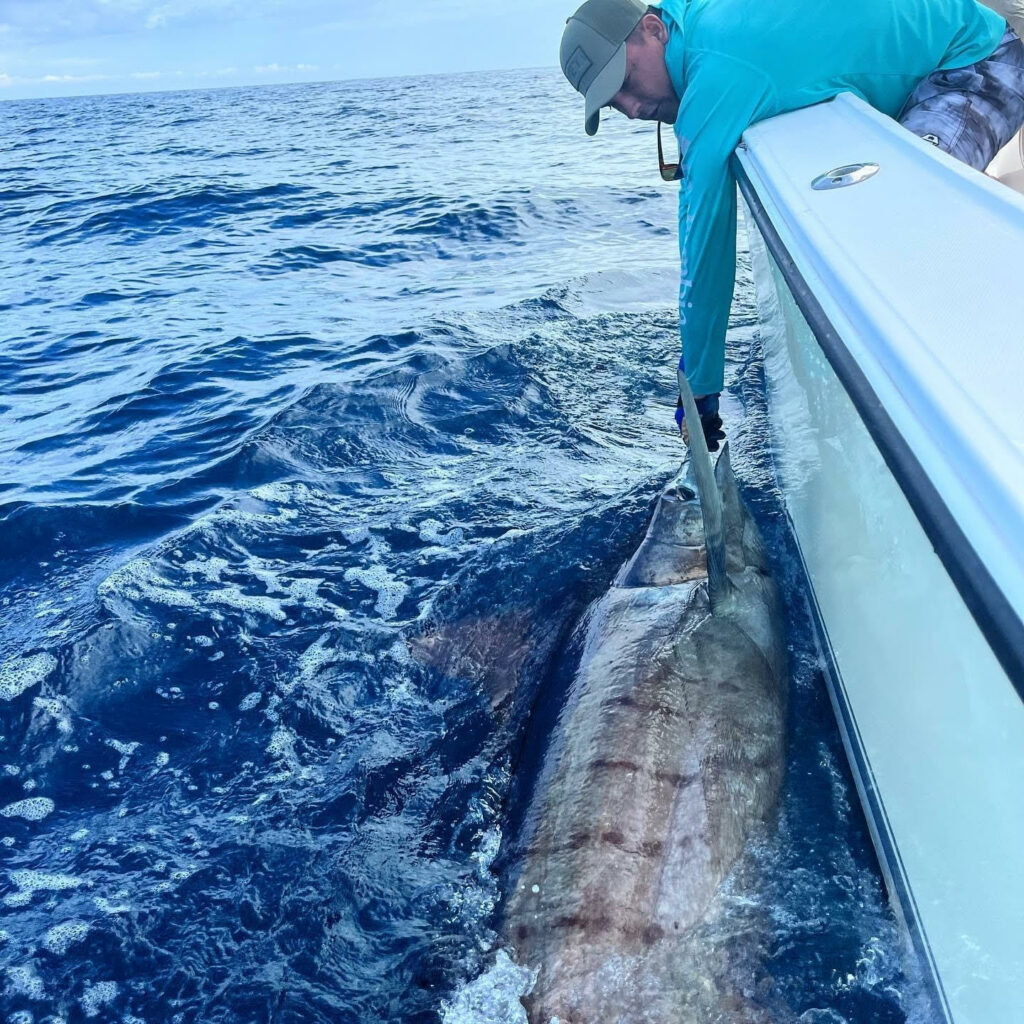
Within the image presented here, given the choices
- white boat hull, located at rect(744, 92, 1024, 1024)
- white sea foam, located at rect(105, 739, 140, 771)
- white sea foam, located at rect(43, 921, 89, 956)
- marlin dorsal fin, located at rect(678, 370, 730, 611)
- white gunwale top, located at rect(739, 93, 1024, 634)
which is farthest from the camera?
white sea foam, located at rect(105, 739, 140, 771)

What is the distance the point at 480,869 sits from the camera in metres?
2.28

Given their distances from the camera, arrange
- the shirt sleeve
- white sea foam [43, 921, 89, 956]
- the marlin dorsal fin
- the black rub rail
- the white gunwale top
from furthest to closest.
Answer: the shirt sleeve < the marlin dorsal fin < white sea foam [43, 921, 89, 956] < the white gunwale top < the black rub rail

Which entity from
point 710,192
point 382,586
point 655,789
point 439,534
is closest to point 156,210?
point 439,534

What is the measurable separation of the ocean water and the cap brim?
1557 millimetres

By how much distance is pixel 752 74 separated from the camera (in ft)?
9.77

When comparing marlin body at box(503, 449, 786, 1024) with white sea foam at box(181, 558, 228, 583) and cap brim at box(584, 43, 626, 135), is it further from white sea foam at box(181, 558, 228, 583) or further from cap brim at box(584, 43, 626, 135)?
white sea foam at box(181, 558, 228, 583)

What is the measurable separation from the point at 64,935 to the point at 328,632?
4.29 feet

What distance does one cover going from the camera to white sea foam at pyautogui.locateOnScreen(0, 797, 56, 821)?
2666mm

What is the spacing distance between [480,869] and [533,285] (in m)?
6.21

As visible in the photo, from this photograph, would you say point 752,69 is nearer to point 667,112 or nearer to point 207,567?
point 667,112

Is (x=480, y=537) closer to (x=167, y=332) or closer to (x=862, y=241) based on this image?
(x=862, y=241)

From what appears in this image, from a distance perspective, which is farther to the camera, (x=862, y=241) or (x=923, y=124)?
(x=923, y=124)

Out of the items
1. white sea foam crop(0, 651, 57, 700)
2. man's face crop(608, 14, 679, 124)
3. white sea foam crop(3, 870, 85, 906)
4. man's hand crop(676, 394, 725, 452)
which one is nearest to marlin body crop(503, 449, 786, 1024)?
man's hand crop(676, 394, 725, 452)

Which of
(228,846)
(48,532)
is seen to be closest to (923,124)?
(228,846)
